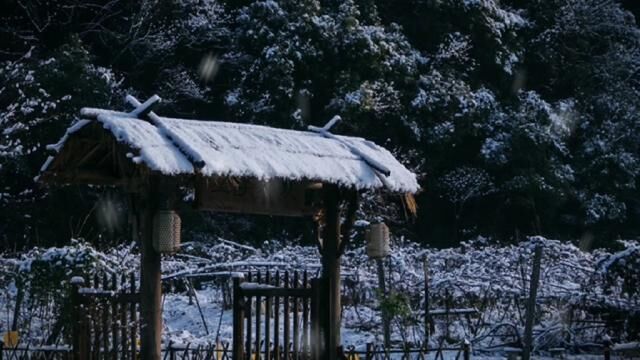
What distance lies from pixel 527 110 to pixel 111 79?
390 inches

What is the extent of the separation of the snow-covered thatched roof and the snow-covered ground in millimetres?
2311

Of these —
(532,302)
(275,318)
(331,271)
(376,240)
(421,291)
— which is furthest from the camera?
(421,291)

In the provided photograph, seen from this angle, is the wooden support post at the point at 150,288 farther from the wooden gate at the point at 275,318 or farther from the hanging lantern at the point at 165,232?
the wooden gate at the point at 275,318

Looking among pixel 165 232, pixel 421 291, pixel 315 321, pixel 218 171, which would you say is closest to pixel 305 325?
pixel 315 321

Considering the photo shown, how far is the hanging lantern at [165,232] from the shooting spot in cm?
737

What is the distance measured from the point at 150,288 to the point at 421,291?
717 cm

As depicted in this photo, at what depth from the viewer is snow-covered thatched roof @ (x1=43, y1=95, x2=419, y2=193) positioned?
7113 millimetres

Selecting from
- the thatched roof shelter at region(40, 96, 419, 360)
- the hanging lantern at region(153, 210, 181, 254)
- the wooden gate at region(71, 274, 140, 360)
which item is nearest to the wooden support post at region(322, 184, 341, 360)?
the thatched roof shelter at region(40, 96, 419, 360)

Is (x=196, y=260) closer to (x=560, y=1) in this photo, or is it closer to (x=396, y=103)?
(x=396, y=103)

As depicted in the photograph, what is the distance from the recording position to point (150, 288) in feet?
24.5

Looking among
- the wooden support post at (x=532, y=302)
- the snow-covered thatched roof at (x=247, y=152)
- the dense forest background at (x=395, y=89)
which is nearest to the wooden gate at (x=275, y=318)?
the snow-covered thatched roof at (x=247, y=152)

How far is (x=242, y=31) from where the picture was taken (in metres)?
21.4

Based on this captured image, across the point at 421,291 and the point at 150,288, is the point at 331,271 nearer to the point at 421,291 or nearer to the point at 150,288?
the point at 150,288

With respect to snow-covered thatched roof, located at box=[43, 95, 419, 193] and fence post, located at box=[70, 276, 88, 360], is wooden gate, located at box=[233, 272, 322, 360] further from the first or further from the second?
fence post, located at box=[70, 276, 88, 360]
